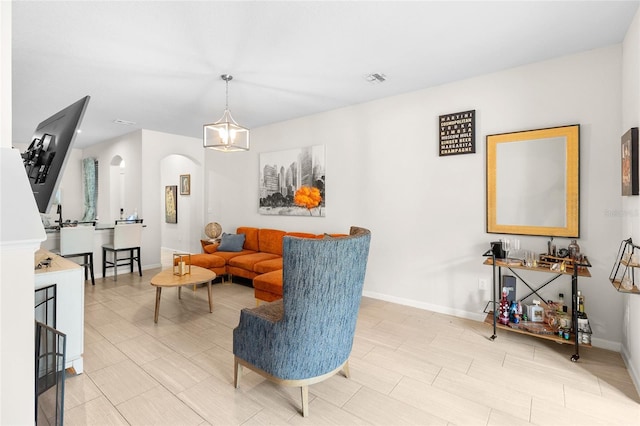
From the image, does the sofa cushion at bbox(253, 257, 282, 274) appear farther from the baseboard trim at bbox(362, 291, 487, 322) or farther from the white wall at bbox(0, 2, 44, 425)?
the white wall at bbox(0, 2, 44, 425)

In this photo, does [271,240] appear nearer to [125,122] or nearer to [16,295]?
[125,122]

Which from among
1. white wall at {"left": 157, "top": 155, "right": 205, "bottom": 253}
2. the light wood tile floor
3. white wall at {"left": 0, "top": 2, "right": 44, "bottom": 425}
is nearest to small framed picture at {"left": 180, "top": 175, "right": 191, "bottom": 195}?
white wall at {"left": 157, "top": 155, "right": 205, "bottom": 253}

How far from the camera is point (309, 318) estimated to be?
1753mm

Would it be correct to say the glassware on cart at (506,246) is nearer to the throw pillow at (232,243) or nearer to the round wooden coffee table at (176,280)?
the round wooden coffee table at (176,280)

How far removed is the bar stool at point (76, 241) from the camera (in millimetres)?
4371

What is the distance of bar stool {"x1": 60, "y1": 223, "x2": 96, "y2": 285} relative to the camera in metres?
4.37

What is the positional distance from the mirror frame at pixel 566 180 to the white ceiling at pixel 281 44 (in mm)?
706

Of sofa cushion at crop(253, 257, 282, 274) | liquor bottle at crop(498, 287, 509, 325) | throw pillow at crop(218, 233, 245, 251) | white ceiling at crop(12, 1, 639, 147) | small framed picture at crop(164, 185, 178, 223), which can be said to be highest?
white ceiling at crop(12, 1, 639, 147)

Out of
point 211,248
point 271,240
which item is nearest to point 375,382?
point 271,240

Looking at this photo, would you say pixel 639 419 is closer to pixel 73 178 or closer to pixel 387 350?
pixel 387 350

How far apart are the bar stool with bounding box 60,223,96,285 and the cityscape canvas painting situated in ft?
8.62

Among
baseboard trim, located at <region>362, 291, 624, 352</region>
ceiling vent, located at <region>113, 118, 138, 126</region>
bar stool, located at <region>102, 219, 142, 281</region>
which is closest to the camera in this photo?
baseboard trim, located at <region>362, 291, 624, 352</region>

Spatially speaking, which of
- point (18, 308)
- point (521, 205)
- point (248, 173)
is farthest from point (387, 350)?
point (248, 173)

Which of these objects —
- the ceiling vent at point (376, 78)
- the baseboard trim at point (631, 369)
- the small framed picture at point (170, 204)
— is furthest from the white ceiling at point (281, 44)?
the small framed picture at point (170, 204)
